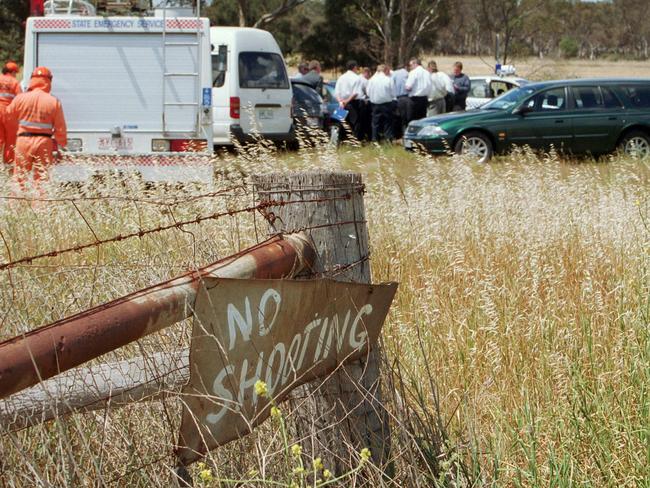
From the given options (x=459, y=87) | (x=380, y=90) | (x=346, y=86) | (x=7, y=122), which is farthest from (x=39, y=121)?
(x=459, y=87)

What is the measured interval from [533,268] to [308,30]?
51.5 metres

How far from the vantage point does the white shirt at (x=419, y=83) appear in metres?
20.3

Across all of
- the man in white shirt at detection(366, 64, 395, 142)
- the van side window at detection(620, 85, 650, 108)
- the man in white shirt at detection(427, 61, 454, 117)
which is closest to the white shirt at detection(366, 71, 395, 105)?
the man in white shirt at detection(366, 64, 395, 142)

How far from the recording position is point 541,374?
13.5 feet

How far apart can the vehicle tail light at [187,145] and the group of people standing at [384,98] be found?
7.96 m

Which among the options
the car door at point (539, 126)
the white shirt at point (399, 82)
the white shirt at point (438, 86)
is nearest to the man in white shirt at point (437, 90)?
the white shirt at point (438, 86)

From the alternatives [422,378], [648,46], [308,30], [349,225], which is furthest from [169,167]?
[648,46]

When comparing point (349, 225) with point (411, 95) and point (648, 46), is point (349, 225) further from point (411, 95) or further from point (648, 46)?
point (648, 46)

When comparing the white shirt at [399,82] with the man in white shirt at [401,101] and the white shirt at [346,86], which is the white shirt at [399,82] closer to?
the man in white shirt at [401,101]

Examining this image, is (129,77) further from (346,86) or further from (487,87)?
(487,87)

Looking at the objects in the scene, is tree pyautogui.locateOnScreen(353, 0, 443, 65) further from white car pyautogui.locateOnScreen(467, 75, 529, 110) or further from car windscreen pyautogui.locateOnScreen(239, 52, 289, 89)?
car windscreen pyautogui.locateOnScreen(239, 52, 289, 89)

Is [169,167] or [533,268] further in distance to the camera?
[169,167]

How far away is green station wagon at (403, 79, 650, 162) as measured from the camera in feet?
56.2

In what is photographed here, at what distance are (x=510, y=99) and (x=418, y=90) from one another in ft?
9.61
